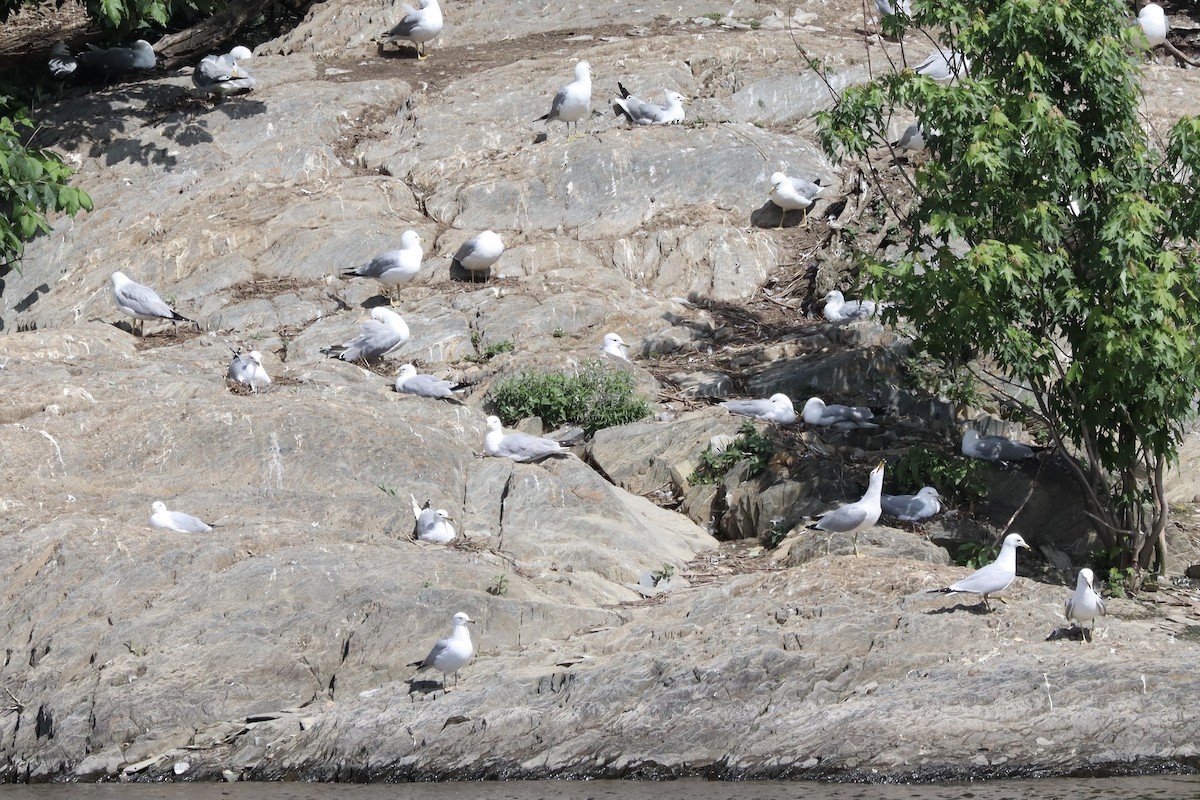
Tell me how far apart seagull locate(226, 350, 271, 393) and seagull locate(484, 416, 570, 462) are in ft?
8.04

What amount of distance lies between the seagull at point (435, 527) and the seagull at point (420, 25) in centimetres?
1299

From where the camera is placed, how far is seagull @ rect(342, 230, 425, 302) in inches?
669

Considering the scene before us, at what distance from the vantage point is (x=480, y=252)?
17672 millimetres

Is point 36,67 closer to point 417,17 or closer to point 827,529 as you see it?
point 417,17

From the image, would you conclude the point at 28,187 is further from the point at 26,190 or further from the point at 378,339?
the point at 378,339

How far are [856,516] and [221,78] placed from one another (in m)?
13.4

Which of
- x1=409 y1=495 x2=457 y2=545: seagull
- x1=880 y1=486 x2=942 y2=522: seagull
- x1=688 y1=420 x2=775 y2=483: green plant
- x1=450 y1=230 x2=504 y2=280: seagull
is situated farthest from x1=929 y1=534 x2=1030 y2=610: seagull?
x1=450 y1=230 x2=504 y2=280: seagull

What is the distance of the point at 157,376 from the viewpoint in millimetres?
14016

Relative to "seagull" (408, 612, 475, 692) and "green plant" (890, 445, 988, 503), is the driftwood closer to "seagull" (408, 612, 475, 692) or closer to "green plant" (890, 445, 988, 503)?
"green plant" (890, 445, 988, 503)

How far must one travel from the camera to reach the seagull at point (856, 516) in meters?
11.6

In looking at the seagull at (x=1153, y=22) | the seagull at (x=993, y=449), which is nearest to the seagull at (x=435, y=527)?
the seagull at (x=993, y=449)

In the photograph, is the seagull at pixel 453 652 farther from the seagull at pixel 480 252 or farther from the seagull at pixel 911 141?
the seagull at pixel 911 141

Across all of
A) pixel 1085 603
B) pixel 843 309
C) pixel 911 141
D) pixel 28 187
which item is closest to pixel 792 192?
Answer: pixel 911 141

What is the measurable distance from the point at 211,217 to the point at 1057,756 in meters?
13.7
